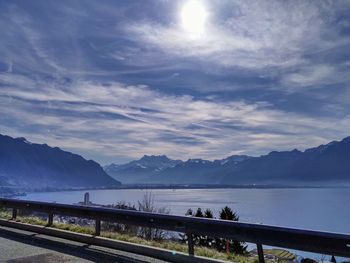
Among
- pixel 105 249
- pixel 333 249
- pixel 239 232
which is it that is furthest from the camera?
pixel 105 249

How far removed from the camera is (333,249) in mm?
4875

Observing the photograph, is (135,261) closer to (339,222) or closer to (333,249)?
(333,249)

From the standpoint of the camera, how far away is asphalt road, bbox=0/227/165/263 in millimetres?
6734

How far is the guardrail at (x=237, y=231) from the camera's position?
4947 millimetres

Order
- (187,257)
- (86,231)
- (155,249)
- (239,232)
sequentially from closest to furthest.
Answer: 1. (239,232)
2. (187,257)
3. (155,249)
4. (86,231)

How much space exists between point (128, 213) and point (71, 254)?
137cm

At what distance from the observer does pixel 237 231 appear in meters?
6.08

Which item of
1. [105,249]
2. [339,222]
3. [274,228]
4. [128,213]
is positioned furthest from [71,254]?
[339,222]

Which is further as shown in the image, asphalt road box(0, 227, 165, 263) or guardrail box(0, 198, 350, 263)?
asphalt road box(0, 227, 165, 263)

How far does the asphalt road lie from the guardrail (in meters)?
0.70

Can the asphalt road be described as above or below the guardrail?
below

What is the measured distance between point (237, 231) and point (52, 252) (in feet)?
11.8

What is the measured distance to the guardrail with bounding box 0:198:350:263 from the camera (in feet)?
16.2

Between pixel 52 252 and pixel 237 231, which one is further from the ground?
pixel 237 231
